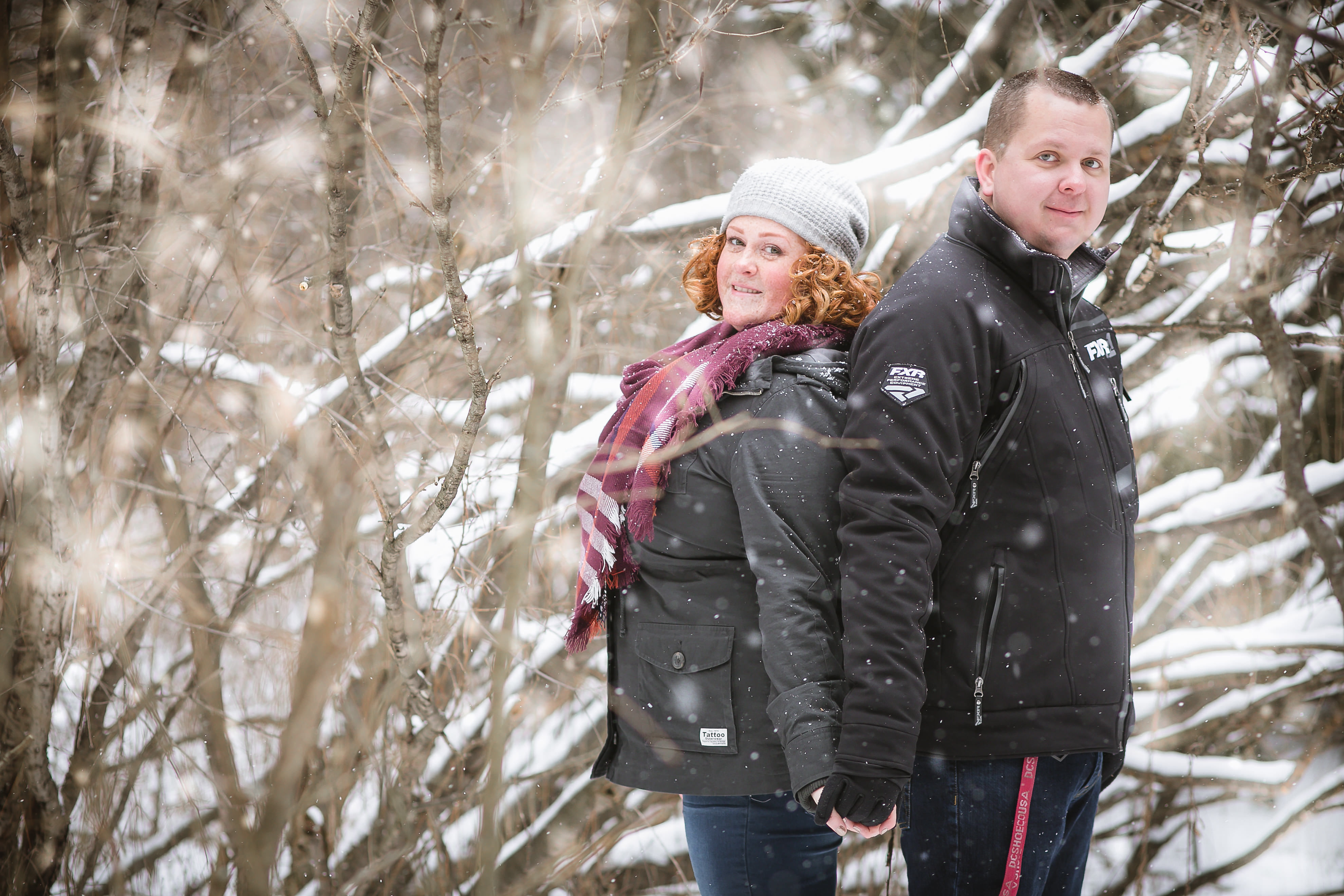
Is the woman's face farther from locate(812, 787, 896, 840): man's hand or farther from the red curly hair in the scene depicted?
locate(812, 787, 896, 840): man's hand

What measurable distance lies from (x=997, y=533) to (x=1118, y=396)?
384 mm

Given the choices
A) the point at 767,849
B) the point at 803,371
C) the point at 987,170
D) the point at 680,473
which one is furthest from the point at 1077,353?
the point at 767,849

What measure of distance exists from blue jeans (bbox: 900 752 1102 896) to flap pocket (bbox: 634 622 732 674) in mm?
363

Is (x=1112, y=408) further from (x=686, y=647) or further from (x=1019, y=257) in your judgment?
(x=686, y=647)

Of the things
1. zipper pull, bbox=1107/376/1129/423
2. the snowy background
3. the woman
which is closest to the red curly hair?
the woman

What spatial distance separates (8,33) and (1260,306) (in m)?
3.85

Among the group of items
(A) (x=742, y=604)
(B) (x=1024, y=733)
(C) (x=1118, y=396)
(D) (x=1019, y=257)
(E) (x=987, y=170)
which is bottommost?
(B) (x=1024, y=733)

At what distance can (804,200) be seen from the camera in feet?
5.49

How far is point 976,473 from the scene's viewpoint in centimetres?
137

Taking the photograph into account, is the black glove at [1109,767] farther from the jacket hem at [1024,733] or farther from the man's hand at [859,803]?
the man's hand at [859,803]

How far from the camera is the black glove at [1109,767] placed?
4.95 feet

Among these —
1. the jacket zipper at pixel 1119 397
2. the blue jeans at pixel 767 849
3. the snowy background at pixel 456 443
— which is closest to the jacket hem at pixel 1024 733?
the blue jeans at pixel 767 849

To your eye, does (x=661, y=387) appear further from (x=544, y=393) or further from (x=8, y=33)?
(x=8, y=33)

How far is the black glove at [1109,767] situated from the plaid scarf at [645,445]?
88 cm
